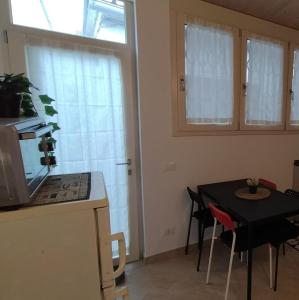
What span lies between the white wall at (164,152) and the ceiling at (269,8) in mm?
804

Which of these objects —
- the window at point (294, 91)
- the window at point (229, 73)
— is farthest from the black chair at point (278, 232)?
the window at point (294, 91)

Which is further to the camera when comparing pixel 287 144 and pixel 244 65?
pixel 287 144

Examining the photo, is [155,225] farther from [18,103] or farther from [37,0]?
[37,0]

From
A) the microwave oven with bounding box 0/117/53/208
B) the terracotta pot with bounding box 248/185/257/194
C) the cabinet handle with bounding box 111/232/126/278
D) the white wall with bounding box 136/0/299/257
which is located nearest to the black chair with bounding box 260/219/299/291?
the terracotta pot with bounding box 248/185/257/194

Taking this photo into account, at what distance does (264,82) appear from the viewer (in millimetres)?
2572

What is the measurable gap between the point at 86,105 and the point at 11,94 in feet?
2.85

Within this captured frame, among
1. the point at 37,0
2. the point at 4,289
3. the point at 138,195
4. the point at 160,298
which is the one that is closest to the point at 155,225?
the point at 138,195

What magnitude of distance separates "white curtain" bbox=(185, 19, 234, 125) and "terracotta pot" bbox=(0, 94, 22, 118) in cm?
160

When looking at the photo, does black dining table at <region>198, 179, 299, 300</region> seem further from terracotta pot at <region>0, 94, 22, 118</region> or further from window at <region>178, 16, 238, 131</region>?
terracotta pot at <region>0, 94, 22, 118</region>

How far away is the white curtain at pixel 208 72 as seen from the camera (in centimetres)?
A: 215

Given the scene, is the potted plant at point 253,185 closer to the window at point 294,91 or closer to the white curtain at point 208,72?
the white curtain at point 208,72

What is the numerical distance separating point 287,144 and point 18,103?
3181 mm

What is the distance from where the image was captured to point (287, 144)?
2.88 m

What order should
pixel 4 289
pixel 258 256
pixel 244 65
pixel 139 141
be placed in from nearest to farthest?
pixel 4 289 → pixel 139 141 → pixel 258 256 → pixel 244 65
